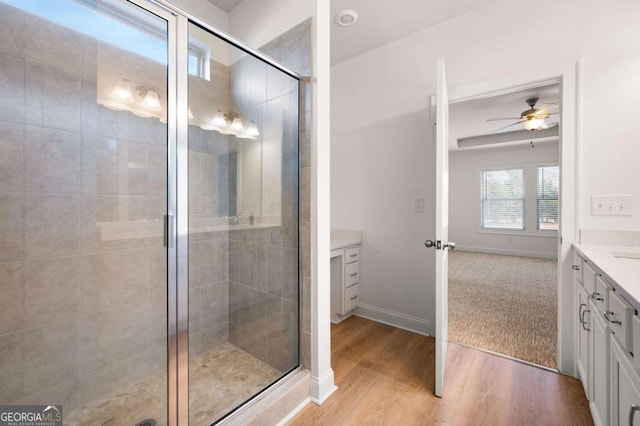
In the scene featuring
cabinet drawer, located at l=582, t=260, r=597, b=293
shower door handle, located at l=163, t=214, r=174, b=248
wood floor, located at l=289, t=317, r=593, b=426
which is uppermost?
shower door handle, located at l=163, t=214, r=174, b=248

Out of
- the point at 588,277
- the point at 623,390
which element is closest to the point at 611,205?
the point at 588,277

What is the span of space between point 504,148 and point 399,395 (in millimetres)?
6554

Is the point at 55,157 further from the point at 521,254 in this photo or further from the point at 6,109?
the point at 521,254

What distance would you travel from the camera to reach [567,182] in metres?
1.80

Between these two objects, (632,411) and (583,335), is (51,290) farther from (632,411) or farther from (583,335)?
(583,335)

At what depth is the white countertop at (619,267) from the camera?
0.84 m

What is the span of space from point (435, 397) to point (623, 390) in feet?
3.00

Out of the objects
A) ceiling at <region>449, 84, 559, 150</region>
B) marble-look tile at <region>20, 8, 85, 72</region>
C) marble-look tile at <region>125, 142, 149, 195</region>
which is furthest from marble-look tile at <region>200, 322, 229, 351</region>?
ceiling at <region>449, 84, 559, 150</region>

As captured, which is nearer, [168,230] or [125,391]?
[168,230]

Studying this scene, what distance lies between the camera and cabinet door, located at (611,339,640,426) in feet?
2.73

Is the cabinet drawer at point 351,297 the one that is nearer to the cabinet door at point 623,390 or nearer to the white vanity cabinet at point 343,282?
the white vanity cabinet at point 343,282

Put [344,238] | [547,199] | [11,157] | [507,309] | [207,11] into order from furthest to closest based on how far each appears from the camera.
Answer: [547,199], [507,309], [344,238], [207,11], [11,157]

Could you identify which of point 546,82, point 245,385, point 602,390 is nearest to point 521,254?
point 546,82

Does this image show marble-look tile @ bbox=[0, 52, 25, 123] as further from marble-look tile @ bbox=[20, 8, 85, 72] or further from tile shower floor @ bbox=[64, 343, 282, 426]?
tile shower floor @ bbox=[64, 343, 282, 426]
